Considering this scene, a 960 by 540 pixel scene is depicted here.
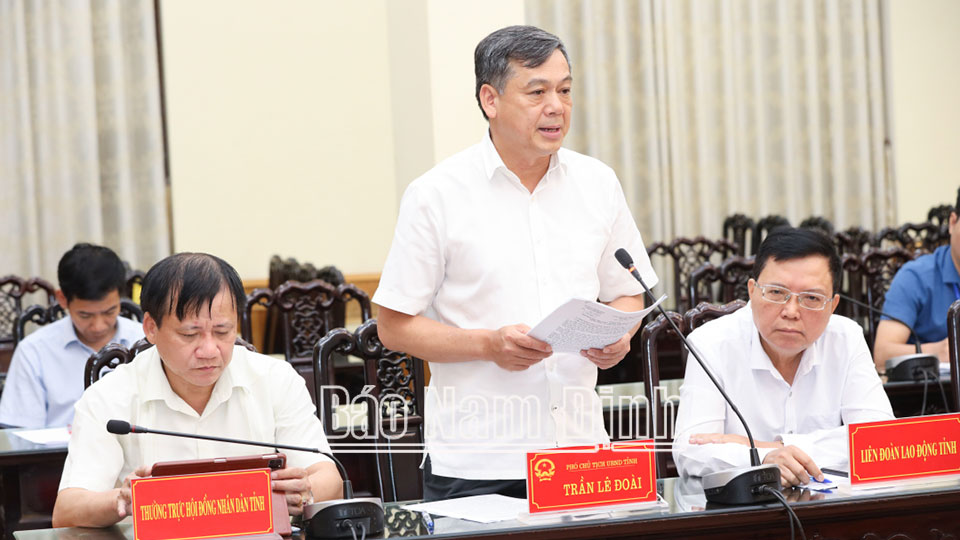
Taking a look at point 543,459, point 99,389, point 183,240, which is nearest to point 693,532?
point 543,459

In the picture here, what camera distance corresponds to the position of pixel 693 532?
1688 mm

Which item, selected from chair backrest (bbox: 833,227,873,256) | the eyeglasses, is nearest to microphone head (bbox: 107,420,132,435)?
the eyeglasses

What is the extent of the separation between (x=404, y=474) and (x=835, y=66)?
454 centimetres

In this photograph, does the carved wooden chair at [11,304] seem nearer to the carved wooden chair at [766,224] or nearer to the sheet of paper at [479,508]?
the sheet of paper at [479,508]

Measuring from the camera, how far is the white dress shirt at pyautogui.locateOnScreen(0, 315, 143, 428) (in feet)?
10.5

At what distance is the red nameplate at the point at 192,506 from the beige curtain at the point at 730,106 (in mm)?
4585

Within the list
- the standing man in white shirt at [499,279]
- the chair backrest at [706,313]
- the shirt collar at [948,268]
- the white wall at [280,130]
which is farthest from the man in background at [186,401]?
the white wall at [280,130]

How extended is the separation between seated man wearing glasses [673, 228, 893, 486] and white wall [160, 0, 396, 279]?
3817 mm

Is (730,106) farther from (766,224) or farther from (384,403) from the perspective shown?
(384,403)

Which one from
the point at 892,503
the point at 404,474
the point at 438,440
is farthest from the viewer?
the point at 404,474

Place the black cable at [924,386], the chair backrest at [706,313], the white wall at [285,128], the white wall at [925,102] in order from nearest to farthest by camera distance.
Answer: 1. the chair backrest at [706,313]
2. the black cable at [924,386]
3. the white wall at [285,128]
4. the white wall at [925,102]

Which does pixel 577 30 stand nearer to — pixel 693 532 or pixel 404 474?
pixel 404 474

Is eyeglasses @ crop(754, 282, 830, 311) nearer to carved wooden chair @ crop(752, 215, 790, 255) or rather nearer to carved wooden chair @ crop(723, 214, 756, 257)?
carved wooden chair @ crop(752, 215, 790, 255)

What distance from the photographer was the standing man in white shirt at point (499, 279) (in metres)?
1.92
